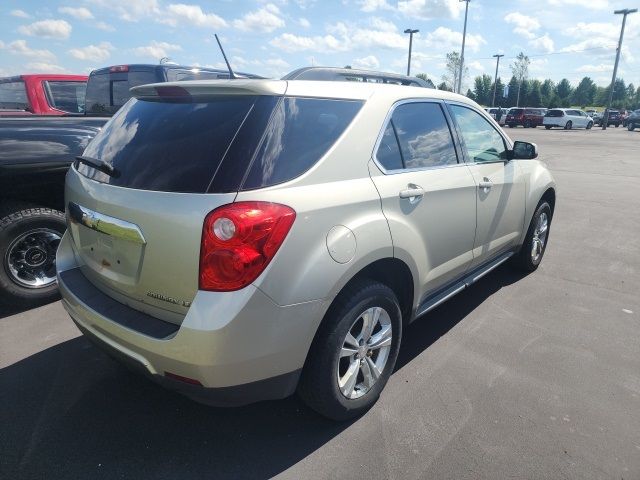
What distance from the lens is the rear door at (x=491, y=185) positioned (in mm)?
3473

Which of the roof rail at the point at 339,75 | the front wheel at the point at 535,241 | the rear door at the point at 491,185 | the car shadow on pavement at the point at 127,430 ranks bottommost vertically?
the car shadow on pavement at the point at 127,430

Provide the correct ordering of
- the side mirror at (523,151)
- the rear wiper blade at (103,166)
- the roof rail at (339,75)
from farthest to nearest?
the roof rail at (339,75)
the side mirror at (523,151)
the rear wiper blade at (103,166)

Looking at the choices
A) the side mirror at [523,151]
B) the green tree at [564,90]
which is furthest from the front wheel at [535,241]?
the green tree at [564,90]

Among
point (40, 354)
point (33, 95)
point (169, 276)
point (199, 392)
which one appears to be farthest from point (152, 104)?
point (33, 95)

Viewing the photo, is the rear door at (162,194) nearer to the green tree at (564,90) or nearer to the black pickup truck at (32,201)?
the black pickup truck at (32,201)

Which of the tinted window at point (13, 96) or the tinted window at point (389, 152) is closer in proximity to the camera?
the tinted window at point (389, 152)

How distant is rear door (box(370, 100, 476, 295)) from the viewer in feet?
8.41

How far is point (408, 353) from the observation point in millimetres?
3285

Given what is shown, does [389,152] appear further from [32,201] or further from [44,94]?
[44,94]

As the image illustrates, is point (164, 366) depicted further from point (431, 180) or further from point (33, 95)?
point (33, 95)

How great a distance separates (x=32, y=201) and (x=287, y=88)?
111 inches

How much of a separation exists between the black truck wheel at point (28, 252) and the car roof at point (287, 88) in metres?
1.77

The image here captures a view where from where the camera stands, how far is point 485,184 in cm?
347

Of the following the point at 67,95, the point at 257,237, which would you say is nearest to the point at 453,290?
the point at 257,237
